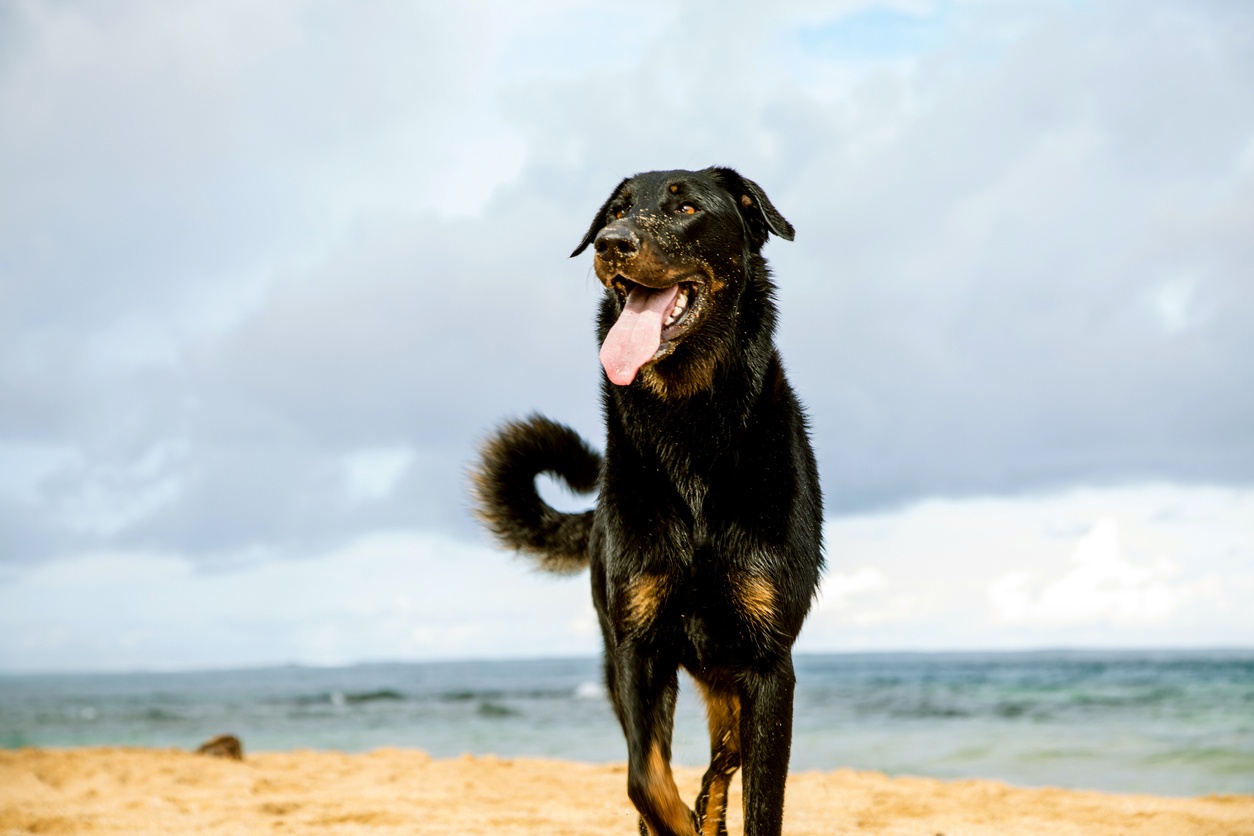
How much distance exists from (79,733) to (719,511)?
1892 cm

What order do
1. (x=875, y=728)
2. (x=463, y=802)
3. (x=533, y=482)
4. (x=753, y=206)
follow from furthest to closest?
1. (x=875, y=728)
2. (x=463, y=802)
3. (x=533, y=482)
4. (x=753, y=206)

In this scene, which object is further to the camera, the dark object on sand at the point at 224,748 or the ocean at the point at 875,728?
the ocean at the point at 875,728

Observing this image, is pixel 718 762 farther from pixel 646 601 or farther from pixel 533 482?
pixel 533 482

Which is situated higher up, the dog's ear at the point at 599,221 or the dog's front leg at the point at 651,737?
the dog's ear at the point at 599,221

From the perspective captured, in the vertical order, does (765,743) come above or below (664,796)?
above

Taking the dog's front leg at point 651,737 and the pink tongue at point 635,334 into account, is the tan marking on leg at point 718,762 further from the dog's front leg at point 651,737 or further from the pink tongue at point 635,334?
the pink tongue at point 635,334

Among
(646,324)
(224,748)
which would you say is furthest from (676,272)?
(224,748)

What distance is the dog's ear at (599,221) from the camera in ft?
11.8

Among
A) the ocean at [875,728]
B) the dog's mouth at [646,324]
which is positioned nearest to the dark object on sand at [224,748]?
the ocean at [875,728]

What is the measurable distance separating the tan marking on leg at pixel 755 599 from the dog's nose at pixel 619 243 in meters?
1.03

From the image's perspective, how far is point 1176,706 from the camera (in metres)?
15.9

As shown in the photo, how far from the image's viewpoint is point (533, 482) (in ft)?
15.3

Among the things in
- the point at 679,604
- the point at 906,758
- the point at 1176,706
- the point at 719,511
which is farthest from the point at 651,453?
the point at 1176,706

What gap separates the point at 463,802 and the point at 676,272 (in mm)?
4373
